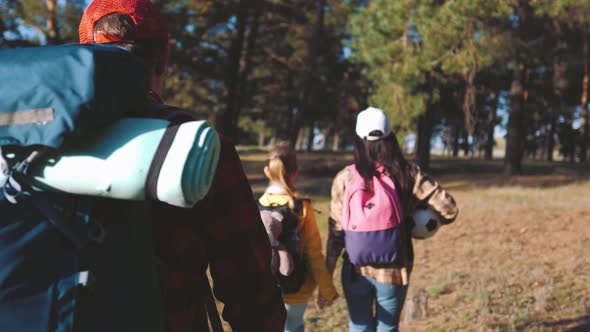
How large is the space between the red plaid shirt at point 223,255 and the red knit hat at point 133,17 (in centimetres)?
36

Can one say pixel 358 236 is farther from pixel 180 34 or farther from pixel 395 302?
pixel 180 34

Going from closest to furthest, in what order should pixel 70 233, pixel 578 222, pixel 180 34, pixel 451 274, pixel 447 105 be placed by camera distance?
1. pixel 70 233
2. pixel 451 274
3. pixel 578 222
4. pixel 180 34
5. pixel 447 105

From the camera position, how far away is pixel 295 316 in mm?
3211

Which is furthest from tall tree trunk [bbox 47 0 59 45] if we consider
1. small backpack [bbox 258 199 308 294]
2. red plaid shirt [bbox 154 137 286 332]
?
red plaid shirt [bbox 154 137 286 332]

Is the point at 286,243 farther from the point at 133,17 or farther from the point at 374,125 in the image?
the point at 133,17

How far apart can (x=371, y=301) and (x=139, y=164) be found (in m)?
2.51

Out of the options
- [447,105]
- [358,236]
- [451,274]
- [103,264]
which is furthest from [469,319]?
[447,105]

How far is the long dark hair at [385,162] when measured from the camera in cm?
300

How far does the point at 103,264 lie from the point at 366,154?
87.6 inches

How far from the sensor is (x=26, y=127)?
93 centimetres

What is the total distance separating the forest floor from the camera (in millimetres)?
4512

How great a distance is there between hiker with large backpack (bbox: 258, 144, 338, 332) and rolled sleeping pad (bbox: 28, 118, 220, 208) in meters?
2.02

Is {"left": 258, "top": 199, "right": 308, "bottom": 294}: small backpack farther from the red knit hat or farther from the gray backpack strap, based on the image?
the gray backpack strap

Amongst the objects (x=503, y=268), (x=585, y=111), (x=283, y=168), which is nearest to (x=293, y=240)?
(x=283, y=168)
